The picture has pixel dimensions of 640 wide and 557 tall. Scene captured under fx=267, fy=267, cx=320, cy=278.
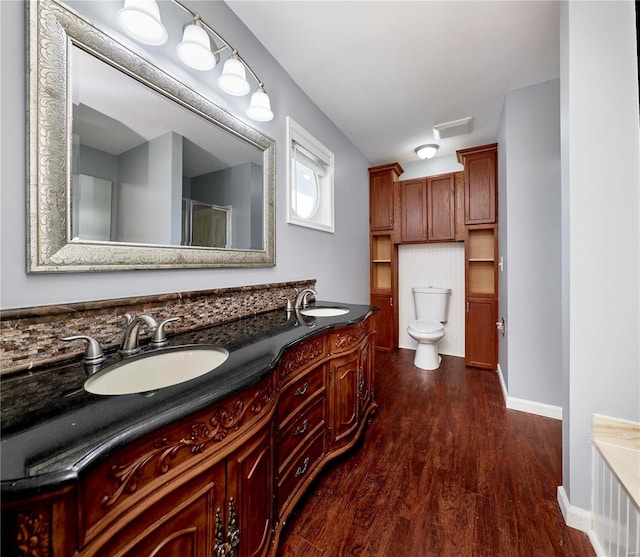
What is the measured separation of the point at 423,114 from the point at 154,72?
90.5 inches

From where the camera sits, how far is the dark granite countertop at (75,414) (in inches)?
15.9

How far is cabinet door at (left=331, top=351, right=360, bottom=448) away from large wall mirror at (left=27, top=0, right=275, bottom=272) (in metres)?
0.85

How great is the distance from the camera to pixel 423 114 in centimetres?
253

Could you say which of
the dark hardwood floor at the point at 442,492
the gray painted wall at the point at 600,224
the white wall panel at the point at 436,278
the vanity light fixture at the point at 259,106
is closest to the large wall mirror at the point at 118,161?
the vanity light fixture at the point at 259,106

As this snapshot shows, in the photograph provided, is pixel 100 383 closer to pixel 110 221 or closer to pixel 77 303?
pixel 77 303

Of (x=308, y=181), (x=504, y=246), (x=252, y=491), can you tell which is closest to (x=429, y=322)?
(x=504, y=246)

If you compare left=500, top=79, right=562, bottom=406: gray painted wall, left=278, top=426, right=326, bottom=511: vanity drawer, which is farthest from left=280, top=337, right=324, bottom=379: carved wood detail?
left=500, top=79, right=562, bottom=406: gray painted wall

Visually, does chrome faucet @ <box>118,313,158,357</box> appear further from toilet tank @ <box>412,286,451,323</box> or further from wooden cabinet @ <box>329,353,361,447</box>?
toilet tank @ <box>412,286,451,323</box>

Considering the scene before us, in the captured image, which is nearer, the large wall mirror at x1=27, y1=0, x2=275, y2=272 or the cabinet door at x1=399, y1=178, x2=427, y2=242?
the large wall mirror at x1=27, y1=0, x2=275, y2=272

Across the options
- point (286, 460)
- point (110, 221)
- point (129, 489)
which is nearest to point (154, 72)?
point (110, 221)

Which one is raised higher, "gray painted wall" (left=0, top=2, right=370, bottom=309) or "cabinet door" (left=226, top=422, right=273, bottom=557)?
"gray painted wall" (left=0, top=2, right=370, bottom=309)

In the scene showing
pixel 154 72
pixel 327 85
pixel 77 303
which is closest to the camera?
pixel 77 303

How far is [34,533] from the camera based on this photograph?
1.34ft

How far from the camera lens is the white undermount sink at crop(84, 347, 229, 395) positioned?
32.4 inches
